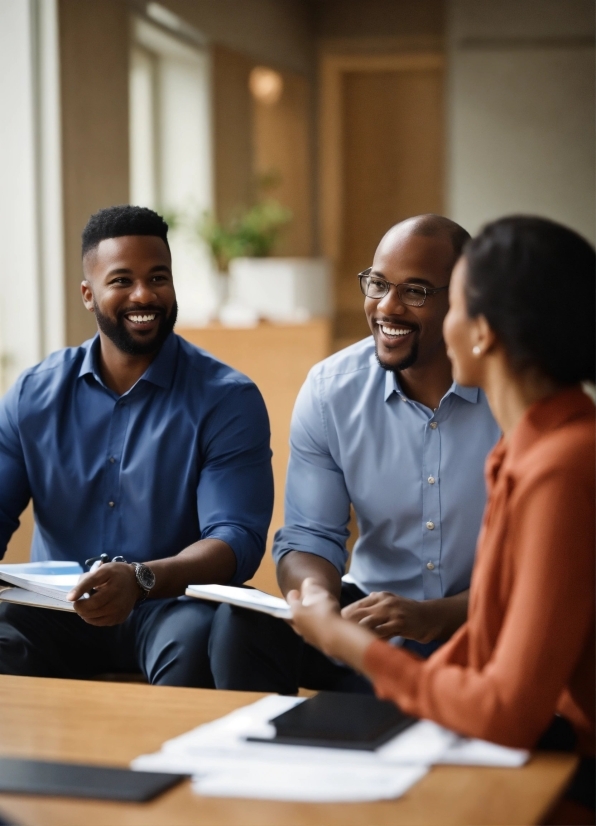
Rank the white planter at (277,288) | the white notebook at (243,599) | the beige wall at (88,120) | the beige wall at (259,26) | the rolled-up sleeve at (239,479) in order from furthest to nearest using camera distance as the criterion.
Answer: the beige wall at (259,26)
the white planter at (277,288)
the beige wall at (88,120)
the rolled-up sleeve at (239,479)
the white notebook at (243,599)

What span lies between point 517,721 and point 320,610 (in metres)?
0.29

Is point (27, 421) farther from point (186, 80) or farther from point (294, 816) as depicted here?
point (186, 80)

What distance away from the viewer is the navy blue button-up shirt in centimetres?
231

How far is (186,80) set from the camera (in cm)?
578

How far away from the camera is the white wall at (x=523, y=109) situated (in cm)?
614

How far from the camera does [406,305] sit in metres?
2.10

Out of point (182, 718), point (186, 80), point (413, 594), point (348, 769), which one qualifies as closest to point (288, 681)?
point (413, 594)

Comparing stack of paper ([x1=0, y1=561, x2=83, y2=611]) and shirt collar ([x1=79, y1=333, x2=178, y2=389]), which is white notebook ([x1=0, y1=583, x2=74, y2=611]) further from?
shirt collar ([x1=79, y1=333, x2=178, y2=389])

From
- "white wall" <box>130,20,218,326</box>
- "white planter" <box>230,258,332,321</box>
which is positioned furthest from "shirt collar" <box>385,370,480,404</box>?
"white wall" <box>130,20,218,326</box>

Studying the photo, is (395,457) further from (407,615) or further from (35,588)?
(35,588)

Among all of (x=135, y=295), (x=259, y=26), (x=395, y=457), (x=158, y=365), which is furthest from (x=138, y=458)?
(x=259, y=26)

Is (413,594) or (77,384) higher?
(77,384)

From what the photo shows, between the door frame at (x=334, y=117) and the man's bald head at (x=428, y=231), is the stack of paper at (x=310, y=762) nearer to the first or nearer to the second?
the man's bald head at (x=428, y=231)

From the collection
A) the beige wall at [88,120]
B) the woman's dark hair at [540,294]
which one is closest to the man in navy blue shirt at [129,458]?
the woman's dark hair at [540,294]
